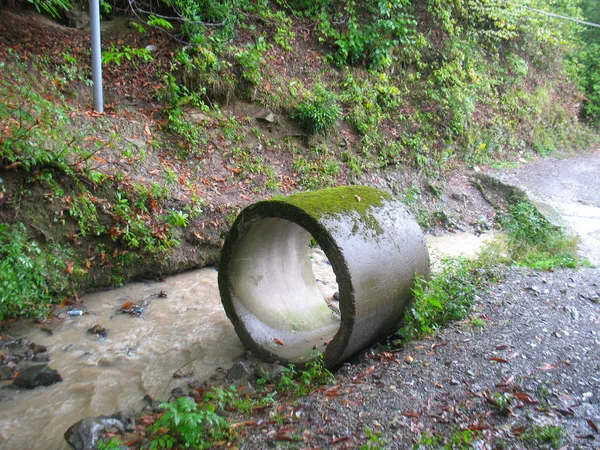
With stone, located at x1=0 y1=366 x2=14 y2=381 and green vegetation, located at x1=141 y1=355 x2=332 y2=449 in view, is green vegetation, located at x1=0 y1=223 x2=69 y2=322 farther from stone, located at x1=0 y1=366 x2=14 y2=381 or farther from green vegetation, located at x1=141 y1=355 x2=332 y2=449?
green vegetation, located at x1=141 y1=355 x2=332 y2=449

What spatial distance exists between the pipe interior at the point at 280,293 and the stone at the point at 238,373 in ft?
1.23

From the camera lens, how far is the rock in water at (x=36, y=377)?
401 cm

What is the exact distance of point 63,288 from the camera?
538cm

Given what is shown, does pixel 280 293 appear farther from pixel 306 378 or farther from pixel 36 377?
pixel 36 377

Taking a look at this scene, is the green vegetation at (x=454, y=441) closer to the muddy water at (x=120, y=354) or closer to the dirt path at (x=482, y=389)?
the dirt path at (x=482, y=389)

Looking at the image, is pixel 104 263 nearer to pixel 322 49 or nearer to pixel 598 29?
pixel 322 49

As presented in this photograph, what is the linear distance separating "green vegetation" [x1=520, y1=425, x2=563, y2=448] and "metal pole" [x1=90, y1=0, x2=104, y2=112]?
22.3ft

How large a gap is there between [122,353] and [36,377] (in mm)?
805

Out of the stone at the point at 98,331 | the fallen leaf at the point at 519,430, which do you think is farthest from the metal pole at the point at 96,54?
the fallen leaf at the point at 519,430

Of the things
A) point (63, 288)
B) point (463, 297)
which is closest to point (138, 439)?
point (63, 288)

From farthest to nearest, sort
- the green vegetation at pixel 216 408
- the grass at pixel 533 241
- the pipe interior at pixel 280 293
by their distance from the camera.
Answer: the grass at pixel 533 241 → the pipe interior at pixel 280 293 → the green vegetation at pixel 216 408

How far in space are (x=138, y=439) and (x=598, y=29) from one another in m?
22.7

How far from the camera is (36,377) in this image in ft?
13.3

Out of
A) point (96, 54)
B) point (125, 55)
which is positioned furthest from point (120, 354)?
point (125, 55)
